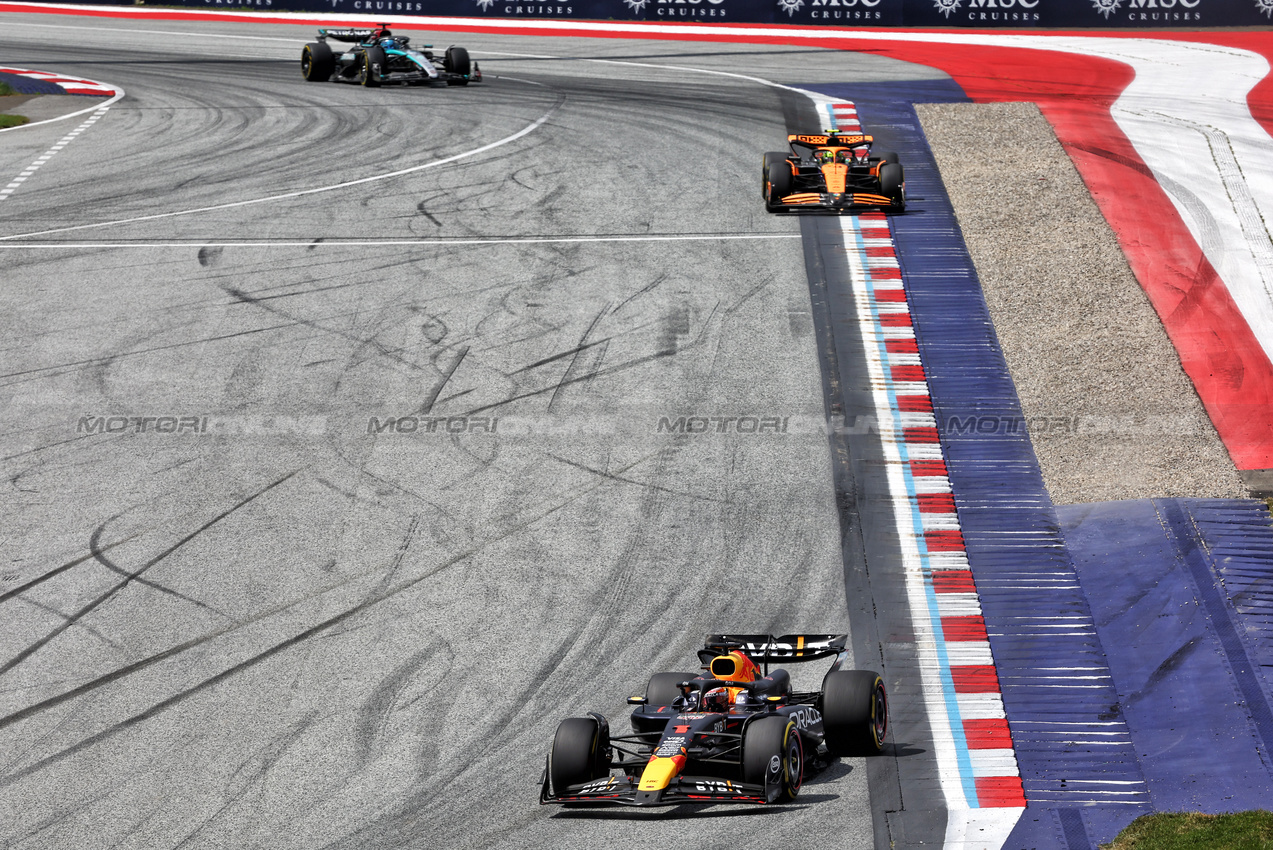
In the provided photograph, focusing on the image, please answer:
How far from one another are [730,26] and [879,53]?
4.99 meters

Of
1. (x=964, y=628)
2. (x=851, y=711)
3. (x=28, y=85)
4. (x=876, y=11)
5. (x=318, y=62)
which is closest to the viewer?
(x=851, y=711)

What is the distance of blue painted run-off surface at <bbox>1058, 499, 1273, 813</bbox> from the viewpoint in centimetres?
1049

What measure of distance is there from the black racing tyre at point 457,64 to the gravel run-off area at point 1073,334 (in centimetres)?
1050

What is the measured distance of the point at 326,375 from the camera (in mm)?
17406

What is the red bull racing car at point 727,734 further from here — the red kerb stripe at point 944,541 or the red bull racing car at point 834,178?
the red bull racing car at point 834,178

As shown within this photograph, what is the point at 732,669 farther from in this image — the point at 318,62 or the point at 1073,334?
the point at 318,62

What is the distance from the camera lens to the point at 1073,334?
17.7 metres

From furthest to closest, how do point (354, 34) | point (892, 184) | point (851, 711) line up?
point (354, 34) → point (892, 184) → point (851, 711)

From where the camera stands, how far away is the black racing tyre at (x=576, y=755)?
9648mm

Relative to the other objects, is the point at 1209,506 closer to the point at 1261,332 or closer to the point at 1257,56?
the point at 1261,332

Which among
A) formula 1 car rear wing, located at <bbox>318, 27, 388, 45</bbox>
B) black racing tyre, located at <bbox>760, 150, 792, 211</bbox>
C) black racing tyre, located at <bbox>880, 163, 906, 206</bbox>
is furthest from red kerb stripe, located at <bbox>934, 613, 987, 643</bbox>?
formula 1 car rear wing, located at <bbox>318, 27, 388, 45</bbox>

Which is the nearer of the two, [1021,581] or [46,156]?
[1021,581]

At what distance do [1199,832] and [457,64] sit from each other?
23934 millimetres

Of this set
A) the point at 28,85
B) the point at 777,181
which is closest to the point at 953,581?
the point at 777,181
